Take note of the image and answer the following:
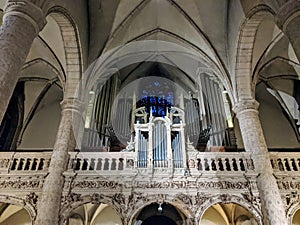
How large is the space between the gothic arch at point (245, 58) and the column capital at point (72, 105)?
589cm

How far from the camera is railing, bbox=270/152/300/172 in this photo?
9008 millimetres

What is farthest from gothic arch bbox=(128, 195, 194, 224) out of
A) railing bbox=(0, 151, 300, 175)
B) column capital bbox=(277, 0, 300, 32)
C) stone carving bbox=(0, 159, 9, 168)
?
column capital bbox=(277, 0, 300, 32)

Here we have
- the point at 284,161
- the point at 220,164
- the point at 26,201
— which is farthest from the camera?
the point at 220,164

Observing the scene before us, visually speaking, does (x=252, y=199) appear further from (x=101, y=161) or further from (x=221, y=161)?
(x=101, y=161)

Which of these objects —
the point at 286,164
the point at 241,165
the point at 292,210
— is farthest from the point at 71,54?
the point at 292,210

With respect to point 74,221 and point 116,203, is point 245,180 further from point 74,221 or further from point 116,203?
point 74,221

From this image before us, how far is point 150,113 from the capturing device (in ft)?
35.8

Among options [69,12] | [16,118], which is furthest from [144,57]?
[16,118]

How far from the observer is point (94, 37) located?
11898mm

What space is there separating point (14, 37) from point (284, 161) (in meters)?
8.56

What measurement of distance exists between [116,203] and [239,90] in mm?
6118

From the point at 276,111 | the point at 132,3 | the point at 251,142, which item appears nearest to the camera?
the point at 251,142

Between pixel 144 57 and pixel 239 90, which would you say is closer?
pixel 239 90

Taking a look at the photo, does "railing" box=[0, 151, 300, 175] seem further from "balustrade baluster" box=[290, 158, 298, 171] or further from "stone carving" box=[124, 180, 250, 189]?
"stone carving" box=[124, 180, 250, 189]
